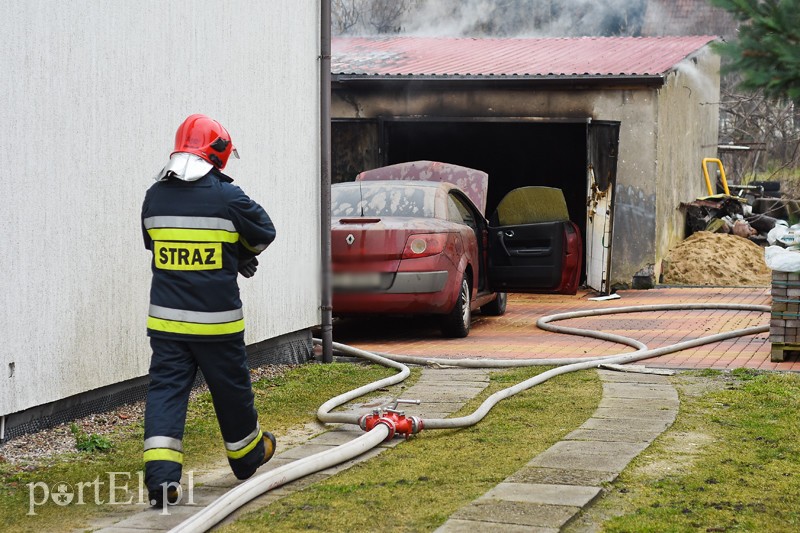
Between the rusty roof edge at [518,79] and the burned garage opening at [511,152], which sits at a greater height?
the rusty roof edge at [518,79]

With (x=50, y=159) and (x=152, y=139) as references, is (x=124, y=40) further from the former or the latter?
(x=50, y=159)

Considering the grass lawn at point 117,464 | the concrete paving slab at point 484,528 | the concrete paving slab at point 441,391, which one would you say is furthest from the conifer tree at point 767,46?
the concrete paving slab at point 441,391

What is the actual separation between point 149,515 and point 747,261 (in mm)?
15289

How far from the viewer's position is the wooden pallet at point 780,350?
9.34 m

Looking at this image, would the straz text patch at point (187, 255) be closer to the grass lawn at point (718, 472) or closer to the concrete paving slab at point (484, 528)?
the concrete paving slab at point (484, 528)

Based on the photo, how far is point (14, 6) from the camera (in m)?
5.89

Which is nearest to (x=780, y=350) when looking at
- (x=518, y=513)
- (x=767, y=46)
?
(x=518, y=513)

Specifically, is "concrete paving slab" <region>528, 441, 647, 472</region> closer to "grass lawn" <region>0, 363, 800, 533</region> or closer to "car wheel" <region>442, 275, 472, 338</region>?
"grass lawn" <region>0, 363, 800, 533</region>

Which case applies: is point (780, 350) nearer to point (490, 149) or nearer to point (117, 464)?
point (117, 464)

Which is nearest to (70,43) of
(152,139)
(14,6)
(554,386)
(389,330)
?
(14,6)

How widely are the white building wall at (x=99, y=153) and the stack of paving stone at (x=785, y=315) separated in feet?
13.9

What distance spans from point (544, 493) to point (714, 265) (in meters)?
13.7

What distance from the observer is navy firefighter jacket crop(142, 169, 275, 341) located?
5188mm

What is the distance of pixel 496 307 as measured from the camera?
13.4 m
